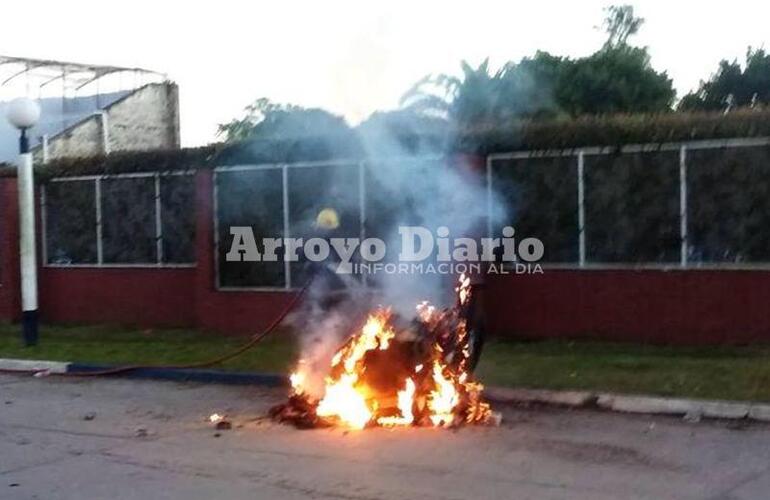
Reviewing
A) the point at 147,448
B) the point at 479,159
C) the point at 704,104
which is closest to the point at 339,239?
the point at 479,159

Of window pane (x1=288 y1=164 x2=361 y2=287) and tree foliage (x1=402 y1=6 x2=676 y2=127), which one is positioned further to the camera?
tree foliage (x1=402 y1=6 x2=676 y2=127)

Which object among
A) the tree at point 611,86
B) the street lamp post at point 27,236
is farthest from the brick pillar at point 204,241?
the tree at point 611,86

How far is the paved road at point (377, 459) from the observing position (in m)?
7.71

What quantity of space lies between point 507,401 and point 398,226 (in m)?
4.45

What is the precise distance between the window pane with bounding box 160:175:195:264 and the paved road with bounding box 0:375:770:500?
6.69 m

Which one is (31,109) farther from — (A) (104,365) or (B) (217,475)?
(B) (217,475)

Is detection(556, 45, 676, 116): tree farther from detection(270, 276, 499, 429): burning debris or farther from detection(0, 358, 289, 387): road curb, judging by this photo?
detection(270, 276, 499, 429): burning debris

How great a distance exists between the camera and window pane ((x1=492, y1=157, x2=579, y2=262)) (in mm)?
14289

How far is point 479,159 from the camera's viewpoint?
14.6 metres

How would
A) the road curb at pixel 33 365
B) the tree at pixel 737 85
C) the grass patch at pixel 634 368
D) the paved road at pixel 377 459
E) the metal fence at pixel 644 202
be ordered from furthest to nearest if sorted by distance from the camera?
the tree at pixel 737 85 → the road curb at pixel 33 365 → the metal fence at pixel 644 202 → the grass patch at pixel 634 368 → the paved road at pixel 377 459

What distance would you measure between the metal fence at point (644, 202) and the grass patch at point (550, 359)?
113 cm

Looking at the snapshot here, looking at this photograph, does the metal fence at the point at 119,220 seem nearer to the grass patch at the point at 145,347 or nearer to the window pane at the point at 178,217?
the window pane at the point at 178,217

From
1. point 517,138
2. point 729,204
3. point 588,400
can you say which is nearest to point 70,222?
Result: point 517,138

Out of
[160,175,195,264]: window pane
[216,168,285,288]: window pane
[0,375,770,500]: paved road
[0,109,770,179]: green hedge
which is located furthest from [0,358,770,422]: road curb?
[160,175,195,264]: window pane
